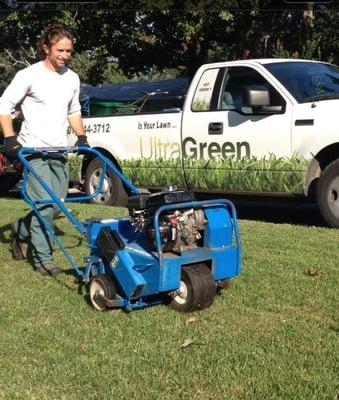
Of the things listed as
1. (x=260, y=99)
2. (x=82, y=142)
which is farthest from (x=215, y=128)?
(x=82, y=142)

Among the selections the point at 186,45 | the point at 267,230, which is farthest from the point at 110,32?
the point at 267,230

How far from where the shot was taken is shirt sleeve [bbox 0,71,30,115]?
526cm

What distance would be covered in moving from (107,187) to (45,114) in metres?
3.77

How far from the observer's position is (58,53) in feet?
17.3

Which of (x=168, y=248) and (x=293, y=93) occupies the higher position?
(x=293, y=93)

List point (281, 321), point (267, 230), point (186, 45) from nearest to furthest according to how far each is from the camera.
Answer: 1. point (281, 321)
2. point (267, 230)
3. point (186, 45)

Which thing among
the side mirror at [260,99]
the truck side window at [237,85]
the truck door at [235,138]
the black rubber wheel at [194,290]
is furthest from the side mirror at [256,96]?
the black rubber wheel at [194,290]

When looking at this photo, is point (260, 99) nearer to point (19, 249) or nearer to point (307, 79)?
point (307, 79)

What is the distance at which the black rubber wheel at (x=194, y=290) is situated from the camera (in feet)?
14.0

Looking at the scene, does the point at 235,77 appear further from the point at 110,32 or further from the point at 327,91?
the point at 110,32

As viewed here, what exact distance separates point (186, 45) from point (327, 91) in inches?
571

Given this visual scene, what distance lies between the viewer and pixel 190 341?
12.4 ft

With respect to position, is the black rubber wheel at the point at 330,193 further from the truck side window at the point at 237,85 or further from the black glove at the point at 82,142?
the black glove at the point at 82,142

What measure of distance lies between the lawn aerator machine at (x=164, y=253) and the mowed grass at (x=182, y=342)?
0.43ft
